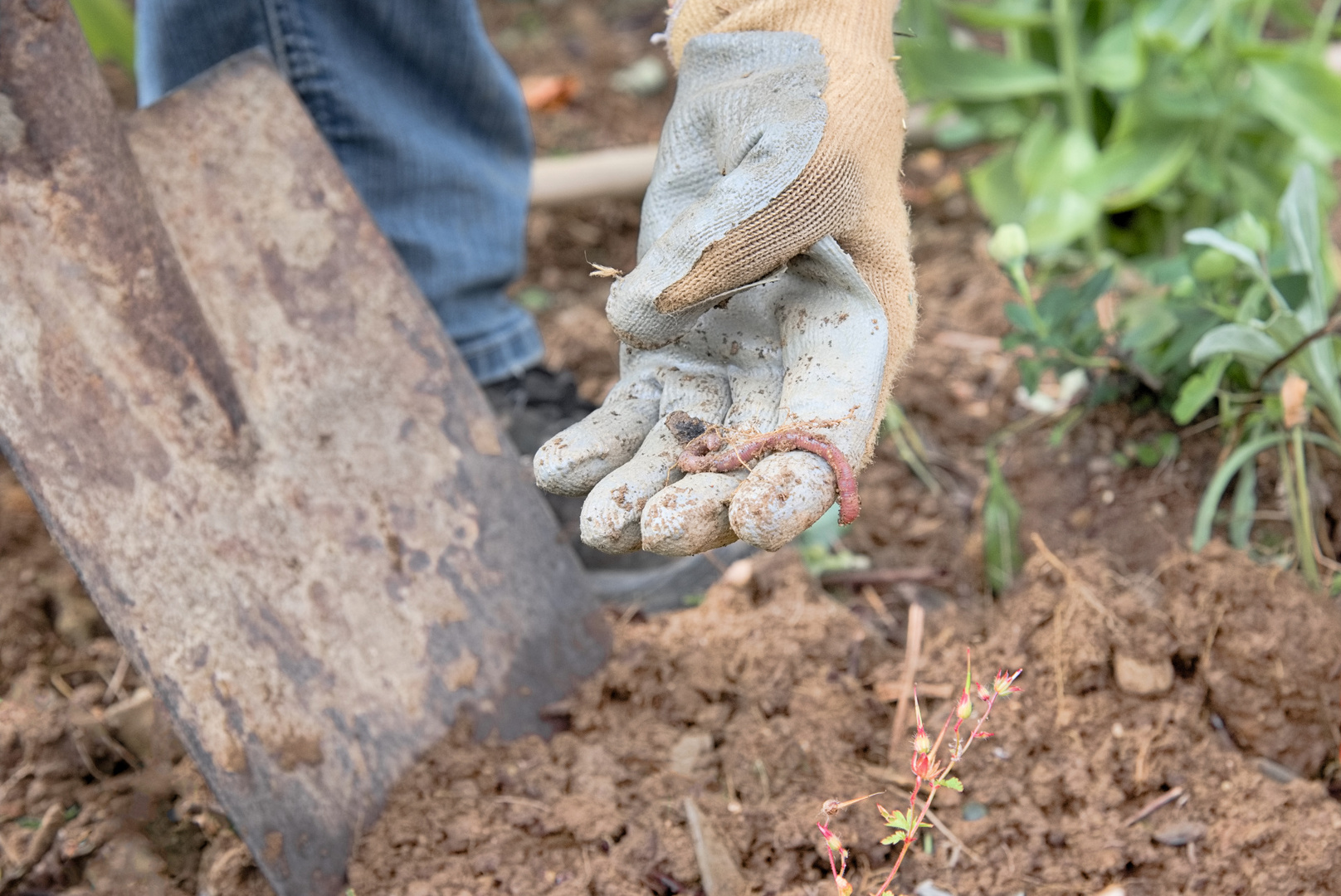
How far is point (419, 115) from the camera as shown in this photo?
1.92 m

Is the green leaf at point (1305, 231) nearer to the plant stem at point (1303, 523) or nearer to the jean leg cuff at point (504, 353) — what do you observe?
the plant stem at point (1303, 523)

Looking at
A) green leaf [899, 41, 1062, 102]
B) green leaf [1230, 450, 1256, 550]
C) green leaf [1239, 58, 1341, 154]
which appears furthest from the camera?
green leaf [899, 41, 1062, 102]

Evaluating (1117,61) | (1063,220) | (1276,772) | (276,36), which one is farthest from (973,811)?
(1117,61)

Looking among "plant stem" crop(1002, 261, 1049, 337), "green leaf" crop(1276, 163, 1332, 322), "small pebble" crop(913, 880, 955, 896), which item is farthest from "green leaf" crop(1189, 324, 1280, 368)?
"small pebble" crop(913, 880, 955, 896)

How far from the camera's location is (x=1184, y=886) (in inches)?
47.2

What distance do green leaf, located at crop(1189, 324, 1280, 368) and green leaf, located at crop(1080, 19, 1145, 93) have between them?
865 millimetres

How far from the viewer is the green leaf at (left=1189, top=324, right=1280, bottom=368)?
1.41 meters

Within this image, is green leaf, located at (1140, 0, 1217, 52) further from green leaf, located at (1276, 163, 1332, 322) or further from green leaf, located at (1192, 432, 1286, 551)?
green leaf, located at (1192, 432, 1286, 551)

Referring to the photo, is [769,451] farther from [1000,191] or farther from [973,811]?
[1000,191]

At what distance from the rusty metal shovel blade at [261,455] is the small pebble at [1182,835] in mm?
722

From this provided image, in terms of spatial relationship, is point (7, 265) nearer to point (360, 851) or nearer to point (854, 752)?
point (360, 851)

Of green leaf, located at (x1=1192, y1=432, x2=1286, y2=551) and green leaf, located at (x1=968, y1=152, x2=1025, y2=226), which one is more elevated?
green leaf, located at (x1=968, y1=152, x2=1025, y2=226)

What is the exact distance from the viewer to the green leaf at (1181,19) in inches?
83.4

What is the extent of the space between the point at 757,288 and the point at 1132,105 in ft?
4.78
